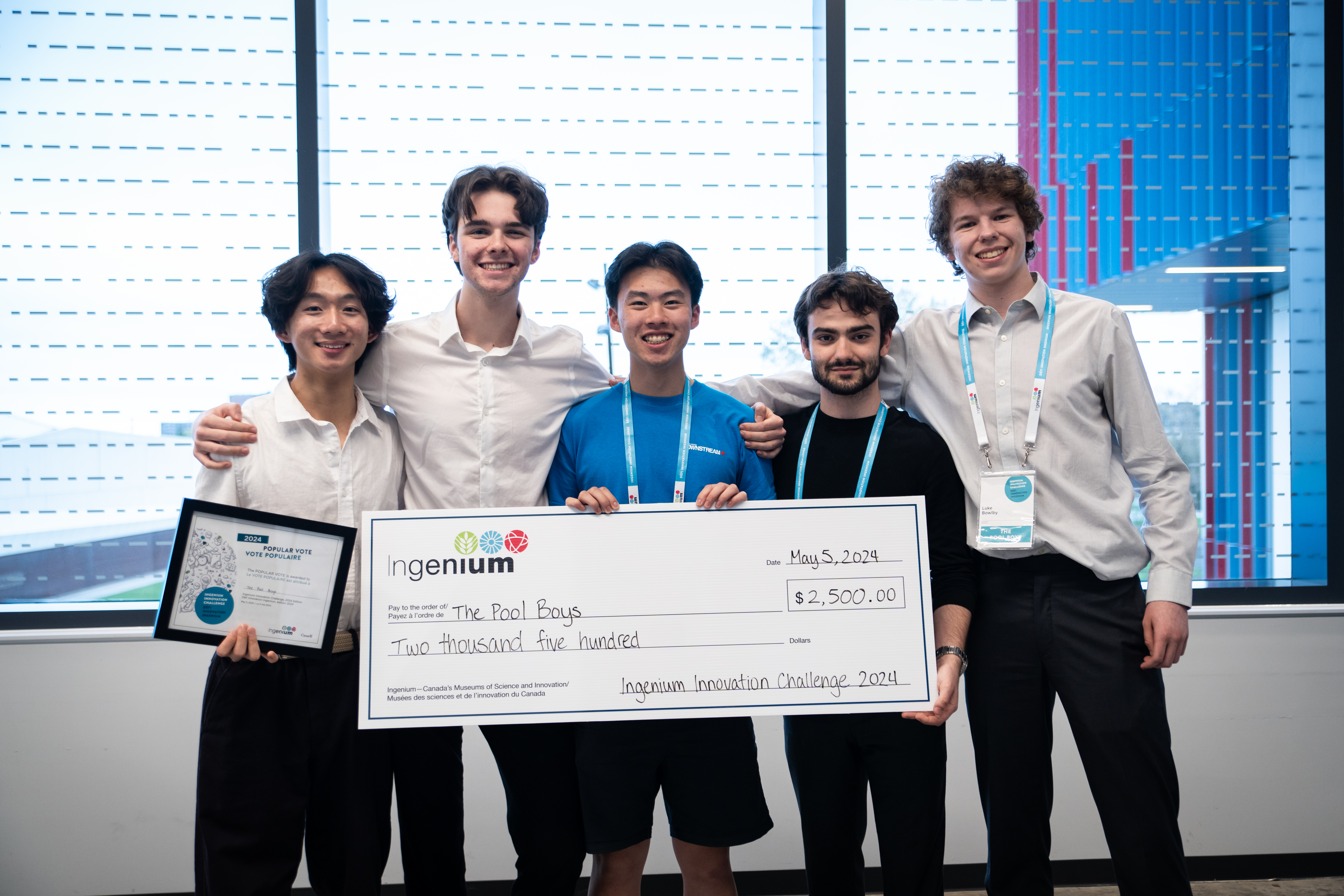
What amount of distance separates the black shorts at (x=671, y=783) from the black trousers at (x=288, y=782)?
0.49 metres

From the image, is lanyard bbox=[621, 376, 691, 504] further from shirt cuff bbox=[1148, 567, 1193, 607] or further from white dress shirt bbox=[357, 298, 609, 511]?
shirt cuff bbox=[1148, 567, 1193, 607]

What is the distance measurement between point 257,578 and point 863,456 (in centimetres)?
136

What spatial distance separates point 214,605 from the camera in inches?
58.6

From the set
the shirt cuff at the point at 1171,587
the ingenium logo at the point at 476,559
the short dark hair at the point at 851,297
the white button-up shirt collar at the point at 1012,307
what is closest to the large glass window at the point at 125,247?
the ingenium logo at the point at 476,559

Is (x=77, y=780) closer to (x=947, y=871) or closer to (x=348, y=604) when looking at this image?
(x=348, y=604)

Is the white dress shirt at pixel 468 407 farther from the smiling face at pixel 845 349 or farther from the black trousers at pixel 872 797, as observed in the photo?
the black trousers at pixel 872 797

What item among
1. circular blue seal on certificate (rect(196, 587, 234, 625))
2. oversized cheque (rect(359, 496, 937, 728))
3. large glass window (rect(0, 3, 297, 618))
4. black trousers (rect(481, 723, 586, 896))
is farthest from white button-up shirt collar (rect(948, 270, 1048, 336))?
large glass window (rect(0, 3, 297, 618))

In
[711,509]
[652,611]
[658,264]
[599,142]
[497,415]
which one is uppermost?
[599,142]

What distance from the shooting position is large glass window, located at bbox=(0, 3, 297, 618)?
276cm

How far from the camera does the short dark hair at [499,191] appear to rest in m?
1.75

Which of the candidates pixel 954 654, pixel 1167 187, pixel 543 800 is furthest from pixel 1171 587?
pixel 1167 187

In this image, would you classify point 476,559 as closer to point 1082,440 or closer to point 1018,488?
point 1018,488

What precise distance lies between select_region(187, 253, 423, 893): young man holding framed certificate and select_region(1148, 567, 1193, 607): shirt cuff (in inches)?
70.0

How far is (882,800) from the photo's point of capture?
159cm
